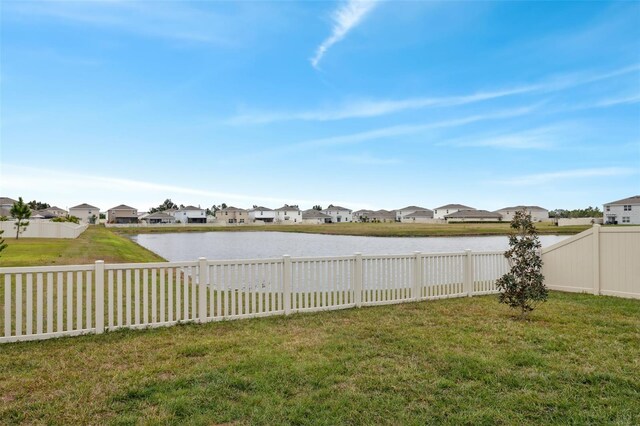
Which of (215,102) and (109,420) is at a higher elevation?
(215,102)

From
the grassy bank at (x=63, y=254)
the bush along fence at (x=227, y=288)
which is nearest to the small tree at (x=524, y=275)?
the bush along fence at (x=227, y=288)

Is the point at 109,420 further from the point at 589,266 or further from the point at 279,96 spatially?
the point at 279,96

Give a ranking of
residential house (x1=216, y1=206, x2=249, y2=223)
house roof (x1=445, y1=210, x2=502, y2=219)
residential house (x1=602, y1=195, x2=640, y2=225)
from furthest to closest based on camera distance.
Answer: residential house (x1=216, y1=206, x2=249, y2=223) → house roof (x1=445, y1=210, x2=502, y2=219) → residential house (x1=602, y1=195, x2=640, y2=225)

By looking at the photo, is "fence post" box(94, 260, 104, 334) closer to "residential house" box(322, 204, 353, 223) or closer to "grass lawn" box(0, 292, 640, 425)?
"grass lawn" box(0, 292, 640, 425)

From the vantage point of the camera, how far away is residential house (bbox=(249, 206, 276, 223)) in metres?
98.3

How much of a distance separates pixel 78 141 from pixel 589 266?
783 inches

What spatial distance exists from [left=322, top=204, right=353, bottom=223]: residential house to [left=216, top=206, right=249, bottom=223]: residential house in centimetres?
2423

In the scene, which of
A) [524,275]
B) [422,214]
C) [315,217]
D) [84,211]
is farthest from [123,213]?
[524,275]

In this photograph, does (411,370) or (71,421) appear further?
(411,370)

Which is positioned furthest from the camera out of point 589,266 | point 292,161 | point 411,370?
point 292,161

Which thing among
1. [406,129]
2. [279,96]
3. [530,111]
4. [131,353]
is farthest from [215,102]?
[131,353]

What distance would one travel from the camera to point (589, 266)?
29.2ft

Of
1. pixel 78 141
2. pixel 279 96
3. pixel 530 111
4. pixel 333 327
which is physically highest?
pixel 279 96

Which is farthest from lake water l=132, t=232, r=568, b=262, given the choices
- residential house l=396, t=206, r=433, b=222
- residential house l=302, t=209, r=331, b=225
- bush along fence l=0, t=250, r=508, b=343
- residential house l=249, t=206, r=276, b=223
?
residential house l=396, t=206, r=433, b=222
